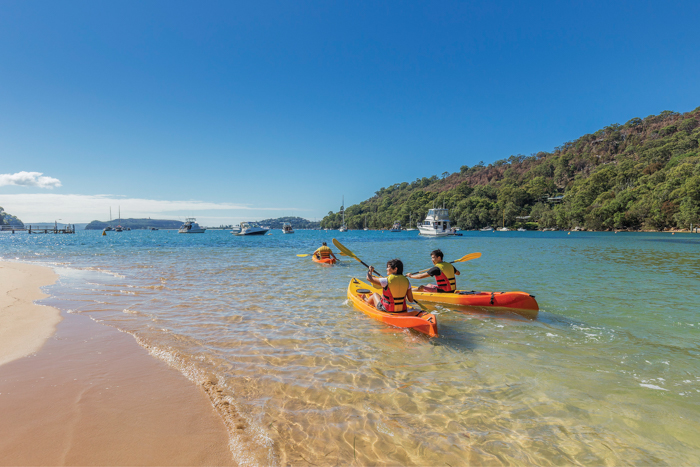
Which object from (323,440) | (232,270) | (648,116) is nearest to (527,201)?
(648,116)

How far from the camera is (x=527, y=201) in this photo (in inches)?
5576

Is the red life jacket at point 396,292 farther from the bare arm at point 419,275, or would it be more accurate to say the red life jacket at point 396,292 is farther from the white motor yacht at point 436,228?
the white motor yacht at point 436,228

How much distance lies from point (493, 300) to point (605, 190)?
126 meters

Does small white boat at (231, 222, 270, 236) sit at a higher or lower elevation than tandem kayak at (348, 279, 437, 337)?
higher

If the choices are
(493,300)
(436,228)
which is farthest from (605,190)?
(493,300)

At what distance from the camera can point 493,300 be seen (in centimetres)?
911

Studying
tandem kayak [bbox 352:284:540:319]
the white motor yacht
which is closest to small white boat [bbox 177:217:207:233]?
the white motor yacht

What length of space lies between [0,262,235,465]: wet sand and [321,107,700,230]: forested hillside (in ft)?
314

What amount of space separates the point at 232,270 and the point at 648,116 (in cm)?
23841

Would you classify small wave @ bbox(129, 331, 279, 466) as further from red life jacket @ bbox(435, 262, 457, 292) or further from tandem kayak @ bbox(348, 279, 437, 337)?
red life jacket @ bbox(435, 262, 457, 292)

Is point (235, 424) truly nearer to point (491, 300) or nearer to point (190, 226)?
point (491, 300)

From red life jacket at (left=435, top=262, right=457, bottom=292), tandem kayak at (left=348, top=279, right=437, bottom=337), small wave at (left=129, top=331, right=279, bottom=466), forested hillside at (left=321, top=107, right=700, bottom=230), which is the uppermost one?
forested hillside at (left=321, top=107, right=700, bottom=230)

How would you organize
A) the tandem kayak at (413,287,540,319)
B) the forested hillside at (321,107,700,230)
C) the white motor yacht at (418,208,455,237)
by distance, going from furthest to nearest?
the forested hillside at (321,107,700,230) < the white motor yacht at (418,208,455,237) < the tandem kayak at (413,287,540,319)

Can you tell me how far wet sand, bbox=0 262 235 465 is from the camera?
307 cm
